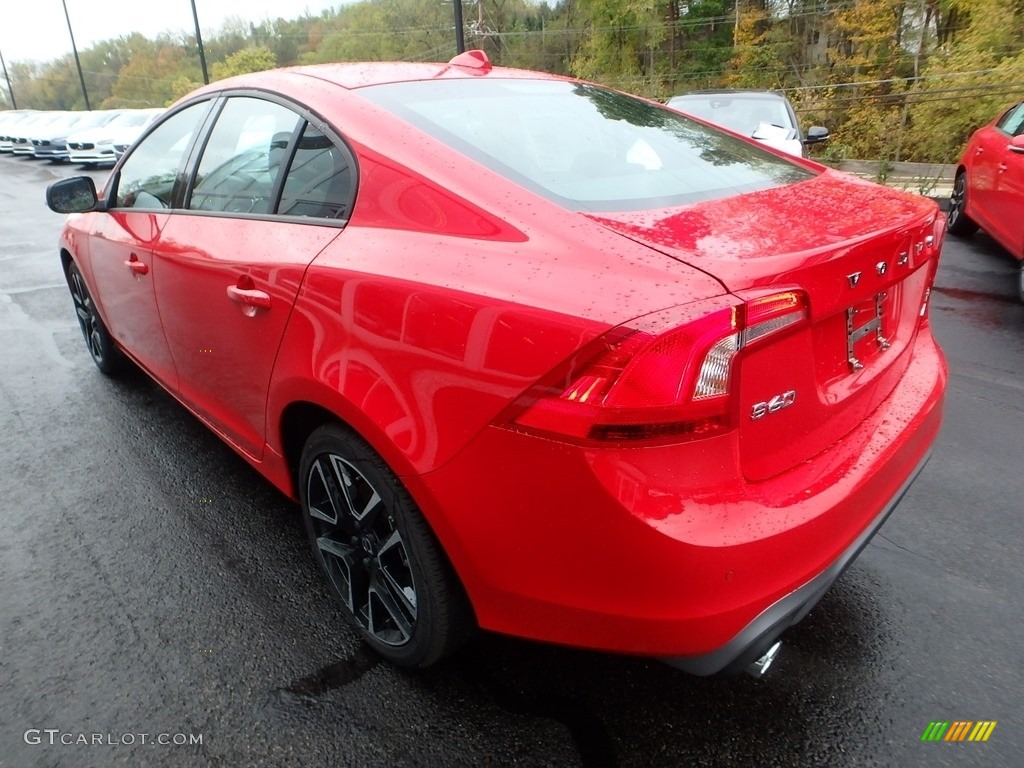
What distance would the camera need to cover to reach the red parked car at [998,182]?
536cm

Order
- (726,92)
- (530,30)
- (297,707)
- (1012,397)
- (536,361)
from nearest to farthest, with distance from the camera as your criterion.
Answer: (536,361)
(297,707)
(1012,397)
(726,92)
(530,30)

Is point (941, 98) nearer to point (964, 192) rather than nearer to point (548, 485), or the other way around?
point (964, 192)

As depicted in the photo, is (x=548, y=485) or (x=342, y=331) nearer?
(x=548, y=485)

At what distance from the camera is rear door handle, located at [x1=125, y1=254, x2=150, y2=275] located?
9.62ft

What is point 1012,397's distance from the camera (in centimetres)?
373

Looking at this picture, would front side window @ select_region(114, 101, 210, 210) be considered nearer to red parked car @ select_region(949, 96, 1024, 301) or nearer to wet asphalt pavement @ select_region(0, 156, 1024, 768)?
wet asphalt pavement @ select_region(0, 156, 1024, 768)

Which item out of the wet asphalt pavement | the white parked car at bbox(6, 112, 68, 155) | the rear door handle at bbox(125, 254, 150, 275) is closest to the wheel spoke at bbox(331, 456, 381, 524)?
the wet asphalt pavement

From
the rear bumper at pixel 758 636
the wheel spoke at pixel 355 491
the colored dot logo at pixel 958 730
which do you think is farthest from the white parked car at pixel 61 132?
the colored dot logo at pixel 958 730

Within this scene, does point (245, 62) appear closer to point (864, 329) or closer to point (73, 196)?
point (73, 196)

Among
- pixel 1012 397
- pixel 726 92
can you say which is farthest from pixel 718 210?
pixel 726 92

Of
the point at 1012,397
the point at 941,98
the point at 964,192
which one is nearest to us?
the point at 1012,397

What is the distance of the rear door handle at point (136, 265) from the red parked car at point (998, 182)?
559 centimetres

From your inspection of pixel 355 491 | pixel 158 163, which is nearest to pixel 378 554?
pixel 355 491

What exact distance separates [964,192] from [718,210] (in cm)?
701
